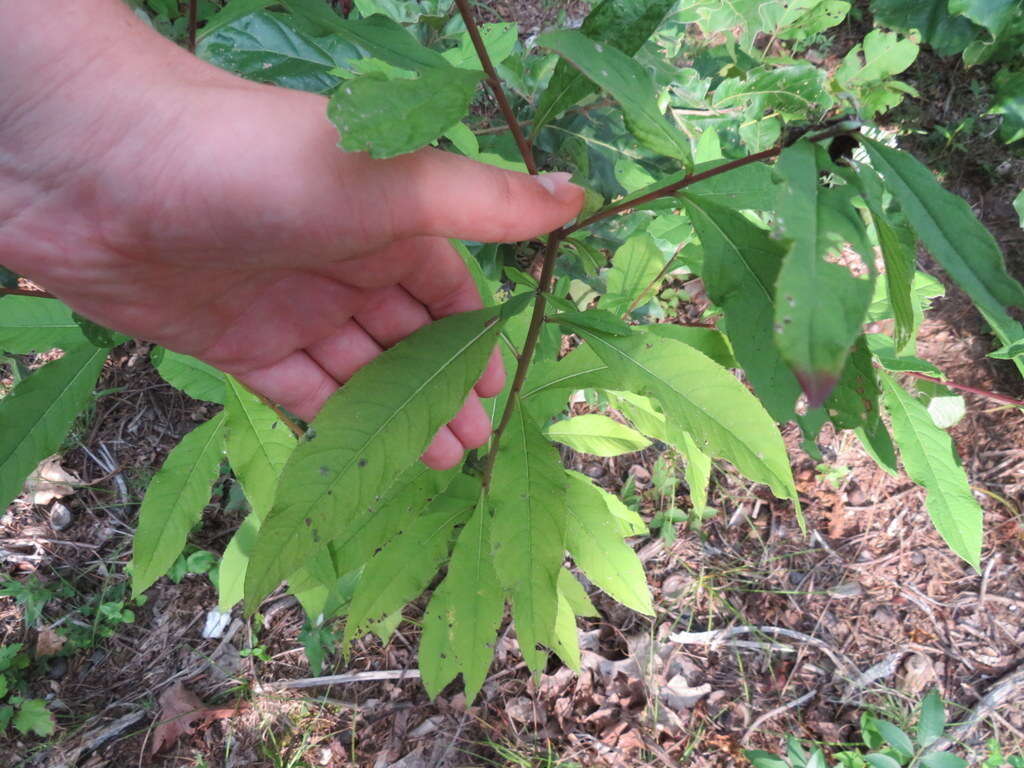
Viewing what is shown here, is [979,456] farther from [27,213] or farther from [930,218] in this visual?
[27,213]

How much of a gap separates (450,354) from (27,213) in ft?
2.54

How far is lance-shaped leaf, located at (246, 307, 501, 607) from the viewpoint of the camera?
36.6 inches

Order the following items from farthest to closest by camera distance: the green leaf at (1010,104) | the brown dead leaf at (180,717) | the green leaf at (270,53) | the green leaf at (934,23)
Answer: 1. the green leaf at (934,23)
2. the green leaf at (1010,104)
3. the brown dead leaf at (180,717)
4. the green leaf at (270,53)

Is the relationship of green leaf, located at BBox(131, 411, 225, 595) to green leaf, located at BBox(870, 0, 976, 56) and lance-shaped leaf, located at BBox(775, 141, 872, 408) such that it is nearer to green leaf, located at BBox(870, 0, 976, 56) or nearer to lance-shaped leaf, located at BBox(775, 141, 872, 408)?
lance-shaped leaf, located at BBox(775, 141, 872, 408)

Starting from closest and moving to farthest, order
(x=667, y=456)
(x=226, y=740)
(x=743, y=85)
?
(x=743, y=85) < (x=226, y=740) < (x=667, y=456)

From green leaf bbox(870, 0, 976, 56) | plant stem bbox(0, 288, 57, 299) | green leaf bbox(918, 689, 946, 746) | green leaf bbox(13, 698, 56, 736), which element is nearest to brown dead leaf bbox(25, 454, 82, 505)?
green leaf bbox(13, 698, 56, 736)

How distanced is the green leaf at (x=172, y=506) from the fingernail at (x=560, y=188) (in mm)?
897

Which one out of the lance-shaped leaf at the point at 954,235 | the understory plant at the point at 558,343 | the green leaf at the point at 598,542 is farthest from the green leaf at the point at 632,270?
the lance-shaped leaf at the point at 954,235

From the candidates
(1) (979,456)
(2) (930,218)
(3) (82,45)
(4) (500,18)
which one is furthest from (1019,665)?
(4) (500,18)

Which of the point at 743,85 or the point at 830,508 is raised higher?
the point at 743,85

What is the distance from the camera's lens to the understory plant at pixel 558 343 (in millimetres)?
693

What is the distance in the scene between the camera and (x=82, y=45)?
40.3 inches

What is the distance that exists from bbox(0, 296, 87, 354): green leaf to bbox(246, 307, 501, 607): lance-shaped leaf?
33.1 inches

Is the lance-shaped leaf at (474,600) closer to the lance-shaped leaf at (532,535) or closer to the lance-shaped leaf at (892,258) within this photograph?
the lance-shaped leaf at (532,535)
